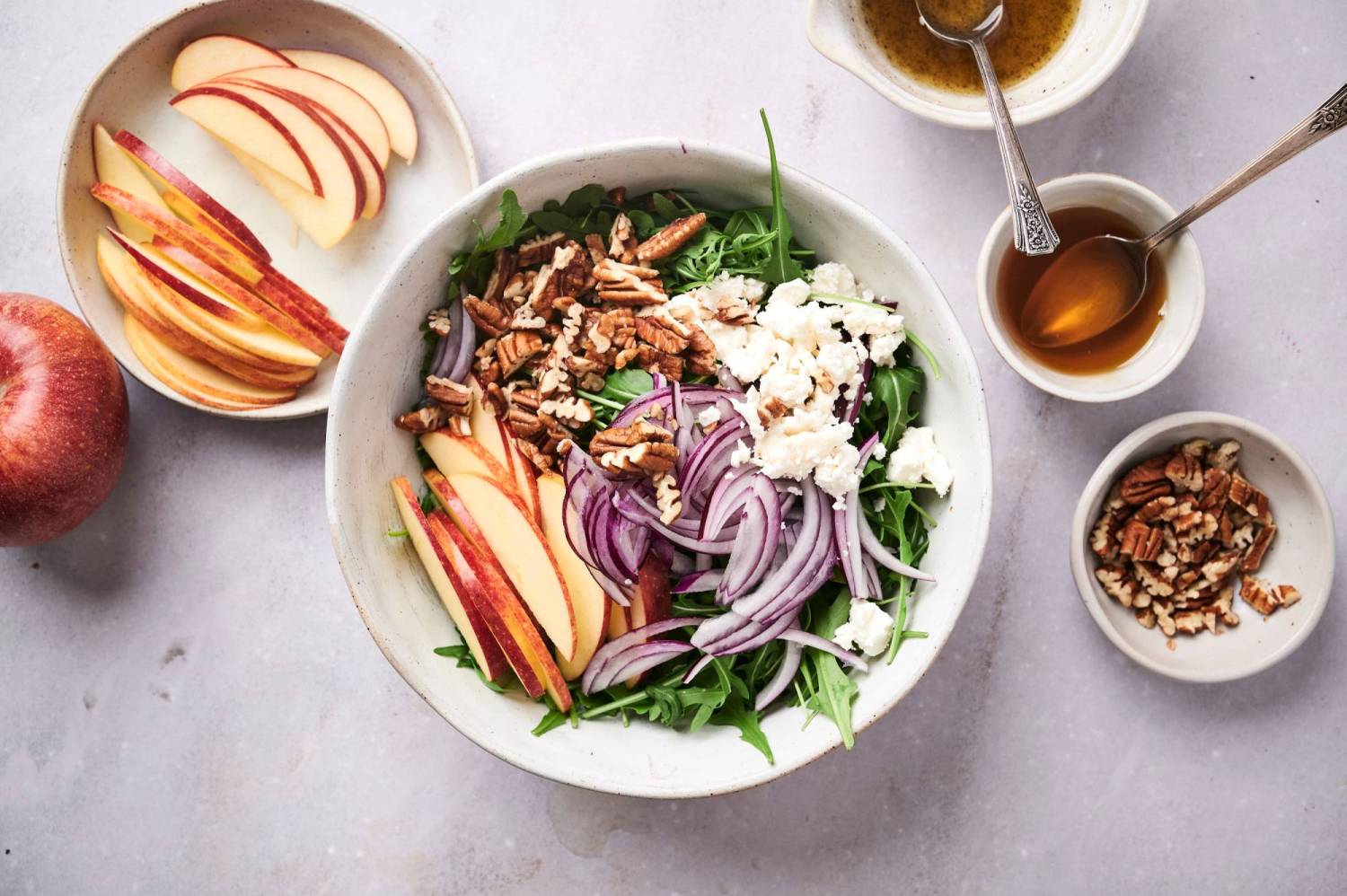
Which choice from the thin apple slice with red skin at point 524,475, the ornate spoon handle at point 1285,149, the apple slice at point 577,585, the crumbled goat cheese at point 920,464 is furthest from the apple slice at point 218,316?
the ornate spoon handle at point 1285,149

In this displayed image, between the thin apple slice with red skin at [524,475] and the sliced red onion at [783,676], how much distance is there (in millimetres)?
486

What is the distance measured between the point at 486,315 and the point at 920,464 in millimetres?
799

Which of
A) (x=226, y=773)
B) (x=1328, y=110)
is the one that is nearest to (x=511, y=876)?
(x=226, y=773)

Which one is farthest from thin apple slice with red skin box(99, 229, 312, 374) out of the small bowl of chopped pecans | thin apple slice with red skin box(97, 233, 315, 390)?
the small bowl of chopped pecans

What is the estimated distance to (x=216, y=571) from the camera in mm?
2014

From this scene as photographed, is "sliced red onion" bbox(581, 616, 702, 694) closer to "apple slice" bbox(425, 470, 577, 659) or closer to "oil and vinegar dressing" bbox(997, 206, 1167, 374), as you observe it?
"apple slice" bbox(425, 470, 577, 659)

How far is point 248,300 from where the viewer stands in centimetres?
188

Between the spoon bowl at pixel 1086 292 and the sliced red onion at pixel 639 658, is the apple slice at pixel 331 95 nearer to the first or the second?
the sliced red onion at pixel 639 658

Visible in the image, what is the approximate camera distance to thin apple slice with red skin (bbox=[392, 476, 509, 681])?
5.35 ft

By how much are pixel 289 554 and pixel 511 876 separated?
0.82m

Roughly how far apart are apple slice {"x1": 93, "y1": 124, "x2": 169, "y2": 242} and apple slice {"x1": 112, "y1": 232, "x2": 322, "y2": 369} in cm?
6

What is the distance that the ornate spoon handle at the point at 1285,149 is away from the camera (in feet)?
5.07

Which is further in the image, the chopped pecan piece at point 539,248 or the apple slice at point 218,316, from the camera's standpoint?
the apple slice at point 218,316

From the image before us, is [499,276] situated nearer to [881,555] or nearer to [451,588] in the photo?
[451,588]
